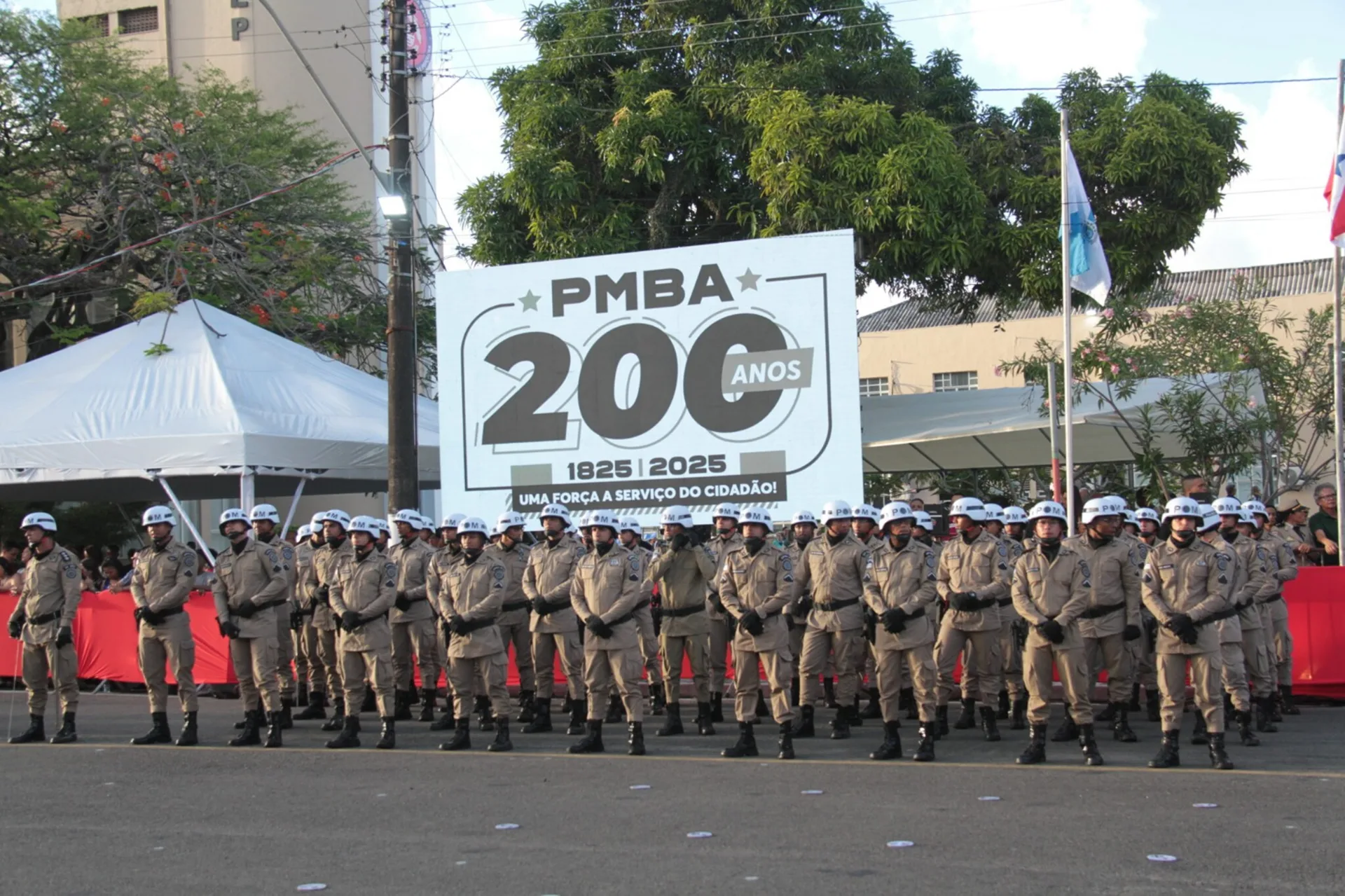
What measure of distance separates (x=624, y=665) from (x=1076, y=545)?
358 centimetres

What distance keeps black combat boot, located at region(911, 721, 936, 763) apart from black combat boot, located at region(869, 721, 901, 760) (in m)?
0.15

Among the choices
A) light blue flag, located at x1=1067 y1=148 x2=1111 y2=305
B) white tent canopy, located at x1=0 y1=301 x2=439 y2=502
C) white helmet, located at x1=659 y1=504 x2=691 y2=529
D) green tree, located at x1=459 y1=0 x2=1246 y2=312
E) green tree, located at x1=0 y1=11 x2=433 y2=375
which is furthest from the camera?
green tree, located at x1=0 y1=11 x2=433 y2=375

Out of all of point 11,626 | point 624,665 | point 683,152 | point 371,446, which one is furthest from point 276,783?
point 683,152

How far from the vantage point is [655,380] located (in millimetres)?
14352

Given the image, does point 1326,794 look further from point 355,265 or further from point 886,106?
point 355,265

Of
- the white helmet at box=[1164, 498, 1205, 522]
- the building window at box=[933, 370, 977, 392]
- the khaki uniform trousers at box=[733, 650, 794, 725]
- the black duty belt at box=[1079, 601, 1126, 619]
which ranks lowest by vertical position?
the khaki uniform trousers at box=[733, 650, 794, 725]

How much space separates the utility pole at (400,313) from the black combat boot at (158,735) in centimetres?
359

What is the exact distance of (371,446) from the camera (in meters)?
18.0

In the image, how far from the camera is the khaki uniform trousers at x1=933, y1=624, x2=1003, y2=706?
11891 mm

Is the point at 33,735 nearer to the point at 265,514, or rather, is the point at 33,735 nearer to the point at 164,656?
the point at 164,656

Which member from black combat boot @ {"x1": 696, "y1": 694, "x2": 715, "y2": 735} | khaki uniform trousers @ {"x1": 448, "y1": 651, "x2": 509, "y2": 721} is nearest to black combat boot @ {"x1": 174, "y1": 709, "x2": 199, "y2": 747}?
khaki uniform trousers @ {"x1": 448, "y1": 651, "x2": 509, "y2": 721}

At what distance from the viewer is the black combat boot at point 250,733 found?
39.2 ft

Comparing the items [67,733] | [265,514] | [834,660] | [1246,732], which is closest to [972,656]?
[834,660]

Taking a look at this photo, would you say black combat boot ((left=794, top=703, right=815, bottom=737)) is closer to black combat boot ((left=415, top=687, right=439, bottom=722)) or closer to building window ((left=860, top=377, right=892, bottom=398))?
black combat boot ((left=415, top=687, right=439, bottom=722))
